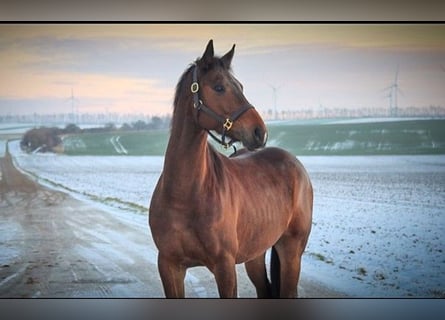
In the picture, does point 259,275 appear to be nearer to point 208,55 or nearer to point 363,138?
point 363,138

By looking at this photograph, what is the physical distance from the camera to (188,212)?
3371mm

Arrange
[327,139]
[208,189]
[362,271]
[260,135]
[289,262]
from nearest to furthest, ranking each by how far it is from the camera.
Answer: [260,135] < [208,189] < [289,262] < [362,271] < [327,139]

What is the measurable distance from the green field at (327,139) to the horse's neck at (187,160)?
85 centimetres

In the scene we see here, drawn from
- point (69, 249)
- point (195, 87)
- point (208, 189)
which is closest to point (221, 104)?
point (195, 87)

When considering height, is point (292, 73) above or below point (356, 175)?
above

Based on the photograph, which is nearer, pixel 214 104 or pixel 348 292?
pixel 214 104

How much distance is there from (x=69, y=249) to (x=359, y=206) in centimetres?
205

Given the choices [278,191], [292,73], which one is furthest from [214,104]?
[292,73]

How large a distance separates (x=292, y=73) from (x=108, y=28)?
1.33 meters

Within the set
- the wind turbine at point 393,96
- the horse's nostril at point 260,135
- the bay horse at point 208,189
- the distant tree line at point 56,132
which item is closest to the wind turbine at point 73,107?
the distant tree line at point 56,132

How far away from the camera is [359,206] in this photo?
4293 millimetres

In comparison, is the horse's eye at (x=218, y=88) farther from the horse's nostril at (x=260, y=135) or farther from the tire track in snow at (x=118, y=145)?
the tire track in snow at (x=118, y=145)

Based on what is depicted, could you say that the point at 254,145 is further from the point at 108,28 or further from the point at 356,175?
the point at 108,28

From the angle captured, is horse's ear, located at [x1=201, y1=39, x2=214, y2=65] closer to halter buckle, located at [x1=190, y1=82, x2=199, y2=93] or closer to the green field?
halter buckle, located at [x1=190, y1=82, x2=199, y2=93]
